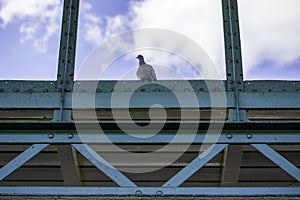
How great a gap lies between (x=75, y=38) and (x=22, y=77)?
0.55 m

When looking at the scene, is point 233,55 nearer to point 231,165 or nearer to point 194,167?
point 194,167

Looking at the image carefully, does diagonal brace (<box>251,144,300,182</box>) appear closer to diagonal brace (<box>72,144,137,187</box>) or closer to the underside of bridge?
the underside of bridge

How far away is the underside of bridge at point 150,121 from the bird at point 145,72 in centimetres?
35

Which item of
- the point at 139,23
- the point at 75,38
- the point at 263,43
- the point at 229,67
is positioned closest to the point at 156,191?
the point at 229,67

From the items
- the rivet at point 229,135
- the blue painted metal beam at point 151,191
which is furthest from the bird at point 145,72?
the blue painted metal beam at point 151,191

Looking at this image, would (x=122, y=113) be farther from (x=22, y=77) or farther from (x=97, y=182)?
(x=97, y=182)

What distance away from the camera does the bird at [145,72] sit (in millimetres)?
3822

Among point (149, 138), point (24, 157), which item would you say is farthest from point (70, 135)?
point (149, 138)

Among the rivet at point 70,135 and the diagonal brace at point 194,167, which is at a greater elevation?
the rivet at point 70,135

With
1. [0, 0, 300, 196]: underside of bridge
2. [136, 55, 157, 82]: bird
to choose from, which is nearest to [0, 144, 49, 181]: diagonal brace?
[0, 0, 300, 196]: underside of bridge

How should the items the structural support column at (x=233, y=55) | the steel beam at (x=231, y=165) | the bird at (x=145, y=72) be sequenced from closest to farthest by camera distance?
the structural support column at (x=233, y=55), the bird at (x=145, y=72), the steel beam at (x=231, y=165)

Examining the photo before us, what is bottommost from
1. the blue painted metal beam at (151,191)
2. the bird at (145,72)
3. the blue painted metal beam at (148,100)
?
the blue painted metal beam at (151,191)

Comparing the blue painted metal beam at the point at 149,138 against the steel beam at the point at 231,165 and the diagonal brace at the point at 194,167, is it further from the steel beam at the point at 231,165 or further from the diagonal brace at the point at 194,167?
the steel beam at the point at 231,165

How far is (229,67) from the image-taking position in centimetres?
337
